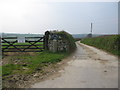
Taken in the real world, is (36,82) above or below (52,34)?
below

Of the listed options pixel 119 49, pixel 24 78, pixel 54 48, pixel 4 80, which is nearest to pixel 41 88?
pixel 24 78

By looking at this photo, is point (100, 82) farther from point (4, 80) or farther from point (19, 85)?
point (4, 80)

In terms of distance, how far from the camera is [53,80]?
17.6 ft

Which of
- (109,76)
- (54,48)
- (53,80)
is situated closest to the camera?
(53,80)

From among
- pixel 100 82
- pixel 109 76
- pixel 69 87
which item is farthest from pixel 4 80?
pixel 109 76

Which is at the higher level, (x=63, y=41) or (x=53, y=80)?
(x=63, y=41)

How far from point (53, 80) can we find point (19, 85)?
4.38 feet

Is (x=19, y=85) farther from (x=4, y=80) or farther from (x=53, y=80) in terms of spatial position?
(x=53, y=80)

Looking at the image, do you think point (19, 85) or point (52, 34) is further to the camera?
point (52, 34)

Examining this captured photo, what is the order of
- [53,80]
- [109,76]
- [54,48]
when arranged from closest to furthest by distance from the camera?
[53,80], [109,76], [54,48]

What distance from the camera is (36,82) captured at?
521 cm

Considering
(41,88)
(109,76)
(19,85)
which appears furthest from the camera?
(109,76)

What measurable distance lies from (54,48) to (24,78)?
7.04 m

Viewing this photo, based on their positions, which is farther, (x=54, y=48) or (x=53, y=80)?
(x=54, y=48)
